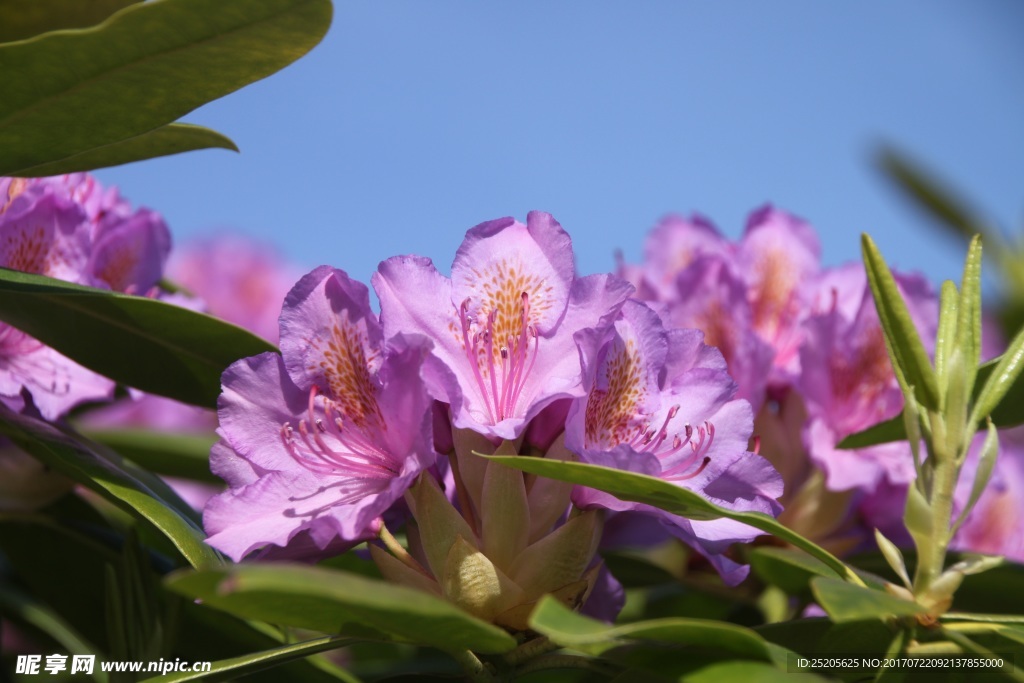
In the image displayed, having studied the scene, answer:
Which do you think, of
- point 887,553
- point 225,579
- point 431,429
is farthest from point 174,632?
point 887,553

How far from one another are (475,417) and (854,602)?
371 mm

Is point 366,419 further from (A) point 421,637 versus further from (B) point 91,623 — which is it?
(B) point 91,623

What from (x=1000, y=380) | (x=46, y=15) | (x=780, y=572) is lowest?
(x=780, y=572)

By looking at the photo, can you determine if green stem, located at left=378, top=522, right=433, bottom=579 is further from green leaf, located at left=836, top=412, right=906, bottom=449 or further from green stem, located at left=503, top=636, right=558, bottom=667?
green leaf, located at left=836, top=412, right=906, bottom=449

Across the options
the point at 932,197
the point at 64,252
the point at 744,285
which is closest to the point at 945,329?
the point at 744,285

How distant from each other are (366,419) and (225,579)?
0.41 m

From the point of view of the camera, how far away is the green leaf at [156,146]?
1120 mm

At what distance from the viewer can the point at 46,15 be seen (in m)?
1.19

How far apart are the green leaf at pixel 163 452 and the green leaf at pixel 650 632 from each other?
0.95 metres

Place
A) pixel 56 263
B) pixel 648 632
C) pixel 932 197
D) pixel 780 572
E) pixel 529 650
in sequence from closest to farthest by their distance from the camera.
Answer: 1. pixel 648 632
2. pixel 529 650
3. pixel 56 263
4. pixel 780 572
5. pixel 932 197

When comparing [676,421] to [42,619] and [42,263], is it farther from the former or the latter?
[42,619]

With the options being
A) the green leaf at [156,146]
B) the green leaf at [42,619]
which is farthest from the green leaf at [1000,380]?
the green leaf at [42,619]

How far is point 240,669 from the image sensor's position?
2.89ft

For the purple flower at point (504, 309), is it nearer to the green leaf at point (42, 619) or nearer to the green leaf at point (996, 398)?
the green leaf at point (996, 398)
